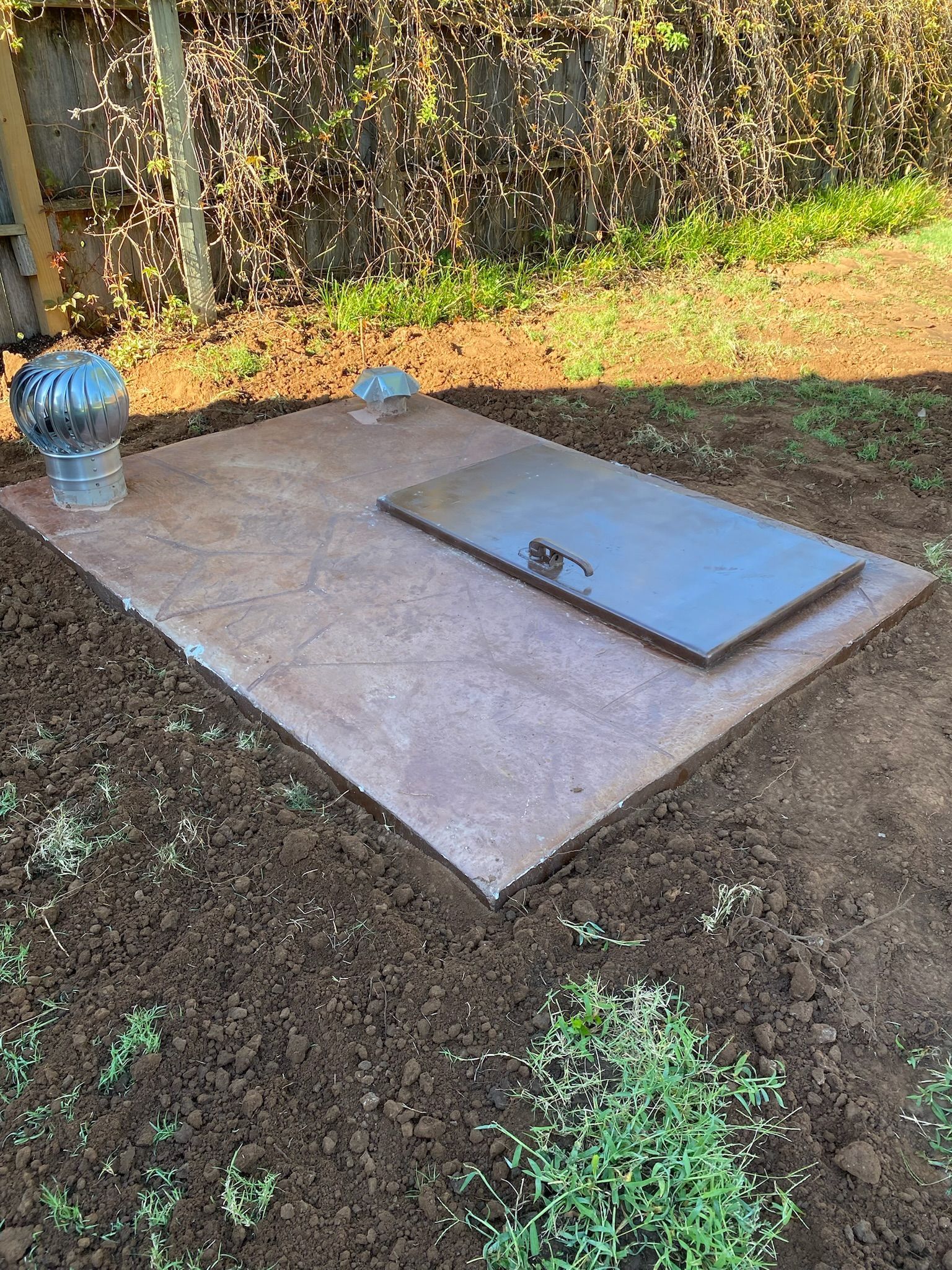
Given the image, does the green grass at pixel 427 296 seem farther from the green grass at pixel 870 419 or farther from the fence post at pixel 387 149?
the green grass at pixel 870 419

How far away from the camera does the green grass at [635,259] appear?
504 cm

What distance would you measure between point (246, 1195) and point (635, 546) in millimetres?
2007

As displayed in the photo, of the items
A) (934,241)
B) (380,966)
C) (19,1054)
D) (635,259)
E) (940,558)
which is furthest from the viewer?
(934,241)

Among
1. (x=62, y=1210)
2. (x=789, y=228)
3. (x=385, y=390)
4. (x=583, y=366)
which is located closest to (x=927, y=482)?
(x=583, y=366)

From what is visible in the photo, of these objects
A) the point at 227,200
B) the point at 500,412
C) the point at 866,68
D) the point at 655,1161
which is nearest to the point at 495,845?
the point at 655,1161

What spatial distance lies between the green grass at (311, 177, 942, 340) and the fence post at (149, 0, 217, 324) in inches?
18.7

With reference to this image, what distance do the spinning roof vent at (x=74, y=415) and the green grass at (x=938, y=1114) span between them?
2.75m

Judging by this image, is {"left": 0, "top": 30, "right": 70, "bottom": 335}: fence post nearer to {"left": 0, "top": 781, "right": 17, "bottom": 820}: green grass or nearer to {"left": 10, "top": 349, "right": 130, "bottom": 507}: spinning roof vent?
{"left": 10, "top": 349, "right": 130, "bottom": 507}: spinning roof vent

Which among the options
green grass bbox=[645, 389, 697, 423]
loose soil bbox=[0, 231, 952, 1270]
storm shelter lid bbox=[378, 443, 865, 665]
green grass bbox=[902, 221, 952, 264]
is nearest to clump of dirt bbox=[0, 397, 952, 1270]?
loose soil bbox=[0, 231, 952, 1270]

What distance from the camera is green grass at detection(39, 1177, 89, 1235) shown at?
1.43 metres

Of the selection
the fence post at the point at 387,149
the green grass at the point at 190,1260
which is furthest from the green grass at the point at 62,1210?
the fence post at the point at 387,149

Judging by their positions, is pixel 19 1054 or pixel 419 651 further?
pixel 419 651

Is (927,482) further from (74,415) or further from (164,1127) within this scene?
(164,1127)

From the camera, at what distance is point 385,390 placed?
12.7 feet
